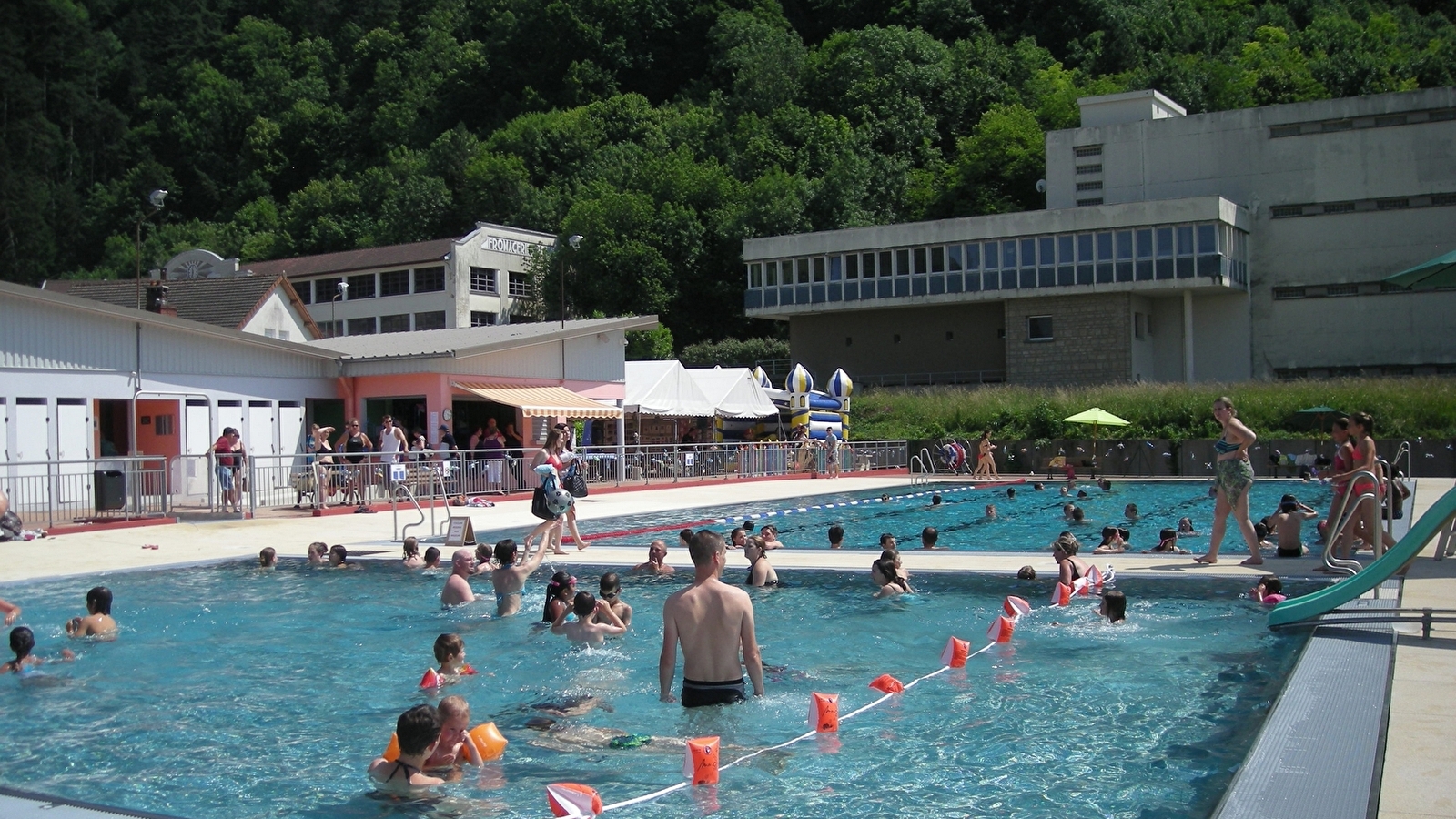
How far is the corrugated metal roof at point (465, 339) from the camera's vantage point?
30.8m

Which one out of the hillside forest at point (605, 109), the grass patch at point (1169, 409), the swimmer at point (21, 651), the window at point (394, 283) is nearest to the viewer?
the swimmer at point (21, 651)

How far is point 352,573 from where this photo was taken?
51.1ft

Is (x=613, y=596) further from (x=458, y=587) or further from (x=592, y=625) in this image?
(x=458, y=587)

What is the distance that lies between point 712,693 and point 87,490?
55.8 ft

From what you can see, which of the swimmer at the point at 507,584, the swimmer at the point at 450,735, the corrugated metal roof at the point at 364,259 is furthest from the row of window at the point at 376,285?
the swimmer at the point at 450,735

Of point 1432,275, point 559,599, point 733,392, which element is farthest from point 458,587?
point 733,392

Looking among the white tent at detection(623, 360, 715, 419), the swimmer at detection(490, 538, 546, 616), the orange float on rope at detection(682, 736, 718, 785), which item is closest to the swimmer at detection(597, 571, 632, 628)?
the swimmer at detection(490, 538, 546, 616)

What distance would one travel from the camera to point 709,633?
750 cm

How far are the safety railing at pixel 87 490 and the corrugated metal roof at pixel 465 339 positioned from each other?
918 centimetres

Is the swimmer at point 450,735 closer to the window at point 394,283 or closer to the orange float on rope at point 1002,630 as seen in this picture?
the orange float on rope at point 1002,630

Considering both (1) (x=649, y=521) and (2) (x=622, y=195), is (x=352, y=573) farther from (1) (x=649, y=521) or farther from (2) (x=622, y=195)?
(2) (x=622, y=195)

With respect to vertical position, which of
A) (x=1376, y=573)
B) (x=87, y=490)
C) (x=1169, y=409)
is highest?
(x=1169, y=409)

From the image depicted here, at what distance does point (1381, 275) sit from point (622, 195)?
131 feet

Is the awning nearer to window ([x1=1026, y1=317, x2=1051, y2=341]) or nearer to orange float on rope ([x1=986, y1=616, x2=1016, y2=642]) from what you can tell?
orange float on rope ([x1=986, y1=616, x2=1016, y2=642])
